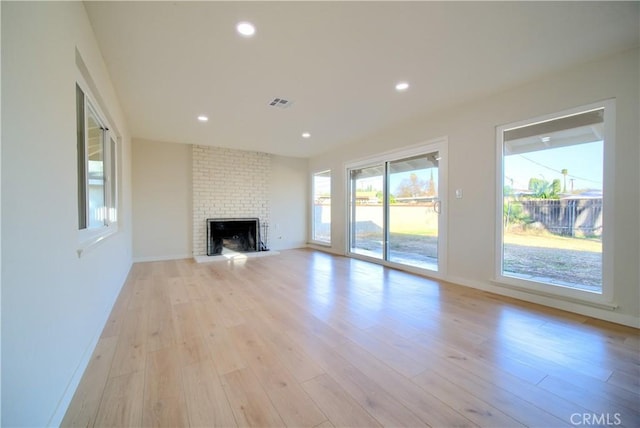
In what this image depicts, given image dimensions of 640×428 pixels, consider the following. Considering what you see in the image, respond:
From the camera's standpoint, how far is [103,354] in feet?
6.18

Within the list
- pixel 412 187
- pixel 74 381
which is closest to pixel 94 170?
pixel 74 381

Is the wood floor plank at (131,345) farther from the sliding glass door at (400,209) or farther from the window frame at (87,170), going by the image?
the sliding glass door at (400,209)

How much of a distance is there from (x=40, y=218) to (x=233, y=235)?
16.8 feet

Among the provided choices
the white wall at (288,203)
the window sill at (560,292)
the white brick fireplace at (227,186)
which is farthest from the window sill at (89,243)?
the white wall at (288,203)

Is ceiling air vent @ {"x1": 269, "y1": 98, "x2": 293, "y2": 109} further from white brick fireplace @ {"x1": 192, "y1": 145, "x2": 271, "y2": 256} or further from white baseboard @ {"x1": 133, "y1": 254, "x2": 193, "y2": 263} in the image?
white baseboard @ {"x1": 133, "y1": 254, "x2": 193, "y2": 263}

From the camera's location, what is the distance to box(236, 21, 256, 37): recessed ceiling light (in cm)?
203

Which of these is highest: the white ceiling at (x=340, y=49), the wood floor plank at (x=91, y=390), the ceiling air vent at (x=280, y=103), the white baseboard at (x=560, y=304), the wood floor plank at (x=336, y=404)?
the ceiling air vent at (x=280, y=103)

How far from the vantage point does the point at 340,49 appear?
2.33m

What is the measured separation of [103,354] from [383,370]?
2.02 metres

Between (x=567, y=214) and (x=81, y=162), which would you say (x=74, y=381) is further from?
(x=567, y=214)

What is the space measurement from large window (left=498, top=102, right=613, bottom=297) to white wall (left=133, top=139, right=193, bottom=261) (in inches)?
230

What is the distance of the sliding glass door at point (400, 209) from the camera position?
404 cm

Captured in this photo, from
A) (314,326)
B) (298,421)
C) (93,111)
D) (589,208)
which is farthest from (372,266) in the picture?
(93,111)

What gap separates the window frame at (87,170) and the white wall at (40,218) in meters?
0.41
